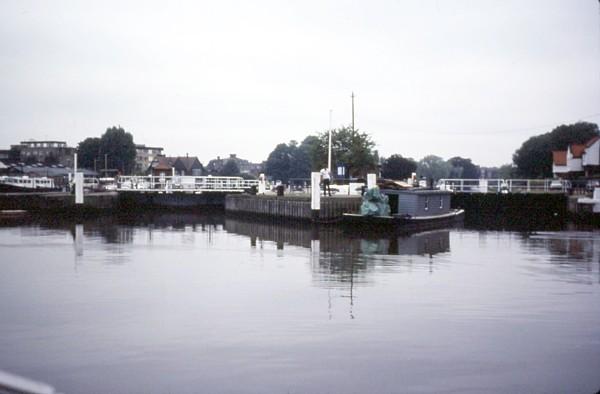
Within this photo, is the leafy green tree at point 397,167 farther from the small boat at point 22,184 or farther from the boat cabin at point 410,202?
the boat cabin at point 410,202

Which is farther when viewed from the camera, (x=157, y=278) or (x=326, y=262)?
(x=326, y=262)

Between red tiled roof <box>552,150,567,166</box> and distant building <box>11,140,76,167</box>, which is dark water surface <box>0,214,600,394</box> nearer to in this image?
red tiled roof <box>552,150,567,166</box>

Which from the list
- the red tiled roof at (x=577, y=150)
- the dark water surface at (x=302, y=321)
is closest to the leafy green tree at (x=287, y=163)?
the red tiled roof at (x=577, y=150)

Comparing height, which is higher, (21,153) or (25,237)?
(21,153)

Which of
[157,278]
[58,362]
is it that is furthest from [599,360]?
[157,278]

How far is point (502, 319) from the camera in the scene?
430 inches

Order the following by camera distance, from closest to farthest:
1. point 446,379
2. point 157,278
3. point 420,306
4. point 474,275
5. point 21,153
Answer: point 446,379, point 420,306, point 157,278, point 474,275, point 21,153

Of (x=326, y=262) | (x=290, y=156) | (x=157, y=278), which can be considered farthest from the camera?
(x=290, y=156)

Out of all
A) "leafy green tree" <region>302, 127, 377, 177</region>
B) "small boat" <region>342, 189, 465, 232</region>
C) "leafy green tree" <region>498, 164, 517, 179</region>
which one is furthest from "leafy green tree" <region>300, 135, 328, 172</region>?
"leafy green tree" <region>498, 164, 517, 179</region>

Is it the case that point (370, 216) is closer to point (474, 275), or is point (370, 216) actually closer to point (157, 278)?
point (474, 275)

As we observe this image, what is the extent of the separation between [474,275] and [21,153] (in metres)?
75.5

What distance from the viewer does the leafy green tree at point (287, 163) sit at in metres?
114

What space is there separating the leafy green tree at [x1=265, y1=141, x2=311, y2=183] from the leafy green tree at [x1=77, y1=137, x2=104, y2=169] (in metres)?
30.3

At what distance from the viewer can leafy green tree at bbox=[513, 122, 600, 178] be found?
217ft
